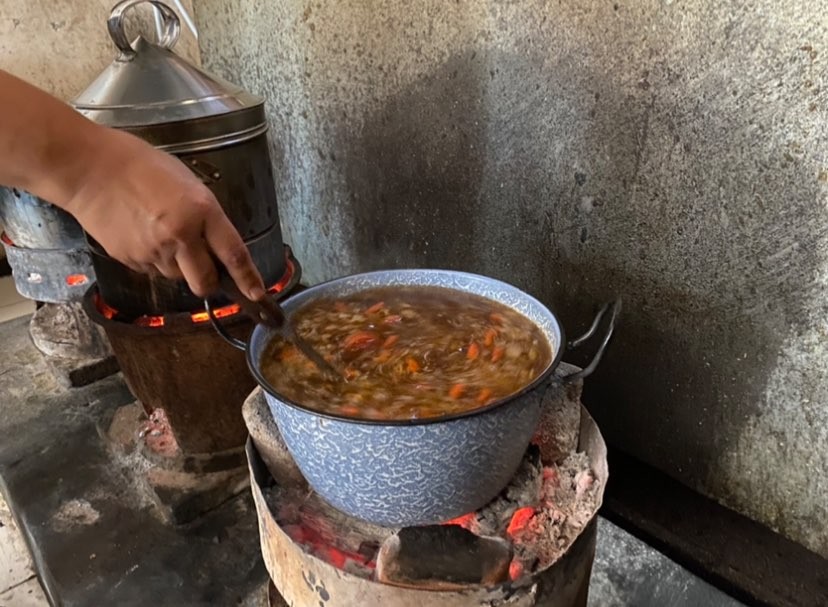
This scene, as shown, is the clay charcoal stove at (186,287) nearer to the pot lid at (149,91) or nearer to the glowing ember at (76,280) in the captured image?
the pot lid at (149,91)

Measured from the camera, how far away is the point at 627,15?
1696 millimetres

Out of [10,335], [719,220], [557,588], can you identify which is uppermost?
[719,220]

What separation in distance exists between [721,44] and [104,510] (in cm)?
222

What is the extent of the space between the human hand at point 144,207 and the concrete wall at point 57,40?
7.24 feet

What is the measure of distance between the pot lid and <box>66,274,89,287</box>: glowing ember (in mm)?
867

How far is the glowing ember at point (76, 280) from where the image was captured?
2.60 metres

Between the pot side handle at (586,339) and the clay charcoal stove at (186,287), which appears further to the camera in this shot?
the clay charcoal stove at (186,287)

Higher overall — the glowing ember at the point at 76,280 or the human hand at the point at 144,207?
the human hand at the point at 144,207

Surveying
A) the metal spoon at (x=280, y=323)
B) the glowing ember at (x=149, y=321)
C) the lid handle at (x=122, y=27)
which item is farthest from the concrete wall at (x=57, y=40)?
the metal spoon at (x=280, y=323)

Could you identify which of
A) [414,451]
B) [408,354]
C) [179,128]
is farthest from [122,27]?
[414,451]

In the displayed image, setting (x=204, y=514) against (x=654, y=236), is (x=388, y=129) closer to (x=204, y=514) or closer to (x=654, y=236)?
(x=654, y=236)

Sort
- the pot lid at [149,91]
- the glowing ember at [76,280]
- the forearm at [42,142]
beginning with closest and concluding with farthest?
the forearm at [42,142], the pot lid at [149,91], the glowing ember at [76,280]

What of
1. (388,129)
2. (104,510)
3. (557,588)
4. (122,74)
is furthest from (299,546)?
(388,129)

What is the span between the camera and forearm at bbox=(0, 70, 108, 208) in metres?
1.05
